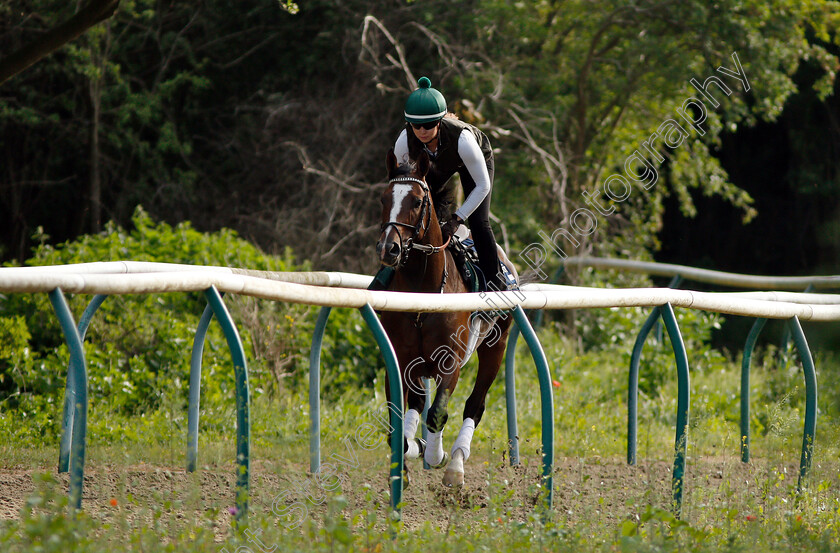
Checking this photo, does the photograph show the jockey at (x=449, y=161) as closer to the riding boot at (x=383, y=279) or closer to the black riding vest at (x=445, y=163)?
the black riding vest at (x=445, y=163)

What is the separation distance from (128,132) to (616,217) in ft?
23.7

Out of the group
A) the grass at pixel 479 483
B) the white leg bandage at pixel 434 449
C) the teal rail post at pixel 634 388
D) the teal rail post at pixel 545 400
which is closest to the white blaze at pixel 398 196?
the teal rail post at pixel 545 400

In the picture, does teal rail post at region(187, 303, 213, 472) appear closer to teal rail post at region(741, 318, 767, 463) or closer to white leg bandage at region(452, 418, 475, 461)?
white leg bandage at region(452, 418, 475, 461)

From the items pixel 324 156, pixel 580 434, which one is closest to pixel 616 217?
pixel 324 156

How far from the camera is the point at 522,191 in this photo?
1276 cm

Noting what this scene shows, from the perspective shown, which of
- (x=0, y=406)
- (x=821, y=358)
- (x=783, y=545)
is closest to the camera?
(x=783, y=545)

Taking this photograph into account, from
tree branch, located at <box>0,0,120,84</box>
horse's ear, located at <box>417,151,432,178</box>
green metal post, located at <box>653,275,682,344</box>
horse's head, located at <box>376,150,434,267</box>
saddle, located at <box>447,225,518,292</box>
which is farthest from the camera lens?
green metal post, located at <box>653,275,682,344</box>

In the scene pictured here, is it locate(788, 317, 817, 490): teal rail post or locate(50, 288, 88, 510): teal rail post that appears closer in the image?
locate(50, 288, 88, 510): teal rail post

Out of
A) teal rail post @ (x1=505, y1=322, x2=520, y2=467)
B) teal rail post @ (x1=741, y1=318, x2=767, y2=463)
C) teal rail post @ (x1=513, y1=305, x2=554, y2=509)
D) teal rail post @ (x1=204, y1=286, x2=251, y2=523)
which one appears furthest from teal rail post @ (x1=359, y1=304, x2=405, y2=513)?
teal rail post @ (x1=741, y1=318, x2=767, y2=463)

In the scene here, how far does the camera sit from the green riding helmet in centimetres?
515

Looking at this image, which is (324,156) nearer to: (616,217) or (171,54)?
(171,54)

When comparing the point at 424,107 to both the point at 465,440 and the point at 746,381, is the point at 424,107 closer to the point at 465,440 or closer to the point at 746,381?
the point at 465,440

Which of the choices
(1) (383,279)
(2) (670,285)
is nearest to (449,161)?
(1) (383,279)

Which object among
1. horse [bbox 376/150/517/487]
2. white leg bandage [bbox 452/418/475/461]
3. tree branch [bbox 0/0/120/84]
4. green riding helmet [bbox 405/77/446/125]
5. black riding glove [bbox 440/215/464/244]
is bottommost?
white leg bandage [bbox 452/418/475/461]
